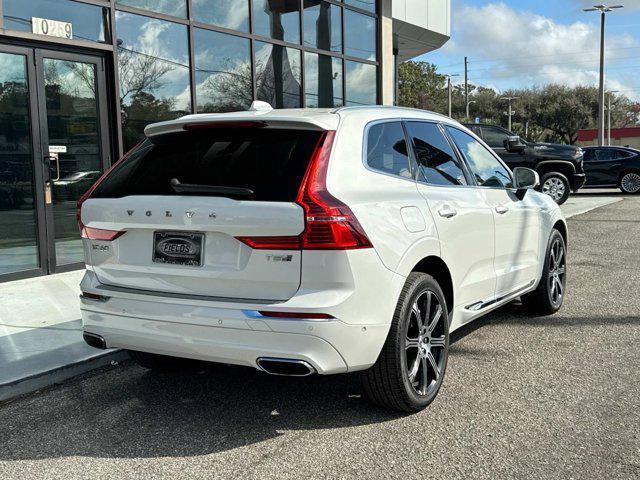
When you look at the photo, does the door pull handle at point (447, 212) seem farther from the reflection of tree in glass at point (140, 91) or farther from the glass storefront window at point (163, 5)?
the glass storefront window at point (163, 5)

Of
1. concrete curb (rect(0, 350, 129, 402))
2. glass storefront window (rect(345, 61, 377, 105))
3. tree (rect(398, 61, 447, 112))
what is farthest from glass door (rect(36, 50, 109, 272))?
tree (rect(398, 61, 447, 112))

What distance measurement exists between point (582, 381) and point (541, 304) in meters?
1.72

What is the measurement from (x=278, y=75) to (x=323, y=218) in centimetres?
881

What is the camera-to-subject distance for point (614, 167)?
2117cm

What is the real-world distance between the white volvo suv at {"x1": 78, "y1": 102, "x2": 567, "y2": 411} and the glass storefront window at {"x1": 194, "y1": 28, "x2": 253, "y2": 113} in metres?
6.10

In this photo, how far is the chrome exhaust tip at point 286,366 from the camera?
3.20 m

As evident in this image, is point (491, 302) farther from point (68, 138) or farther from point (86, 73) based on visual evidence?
point (86, 73)

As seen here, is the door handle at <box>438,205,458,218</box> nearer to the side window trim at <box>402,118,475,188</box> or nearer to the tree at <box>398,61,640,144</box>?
the side window trim at <box>402,118,475,188</box>

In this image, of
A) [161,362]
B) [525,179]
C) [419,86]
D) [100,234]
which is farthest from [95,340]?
[419,86]

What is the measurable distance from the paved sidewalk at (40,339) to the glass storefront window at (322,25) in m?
6.95

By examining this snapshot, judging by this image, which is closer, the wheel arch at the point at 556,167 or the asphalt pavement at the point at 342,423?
the asphalt pavement at the point at 342,423

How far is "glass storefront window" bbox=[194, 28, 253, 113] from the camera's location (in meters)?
9.93

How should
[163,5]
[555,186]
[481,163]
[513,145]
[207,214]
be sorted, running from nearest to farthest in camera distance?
[207,214]
[481,163]
[163,5]
[513,145]
[555,186]

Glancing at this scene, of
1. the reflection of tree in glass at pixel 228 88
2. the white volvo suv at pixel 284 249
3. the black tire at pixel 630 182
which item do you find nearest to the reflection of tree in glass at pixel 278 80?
the reflection of tree in glass at pixel 228 88
